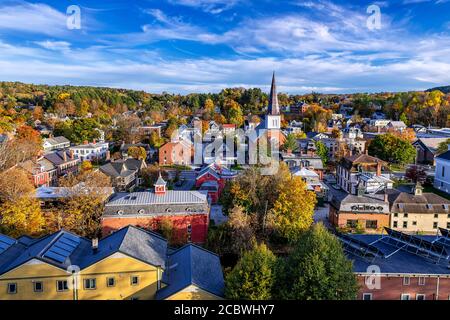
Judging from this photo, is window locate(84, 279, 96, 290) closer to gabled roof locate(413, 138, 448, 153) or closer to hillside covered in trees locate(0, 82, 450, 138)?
hillside covered in trees locate(0, 82, 450, 138)

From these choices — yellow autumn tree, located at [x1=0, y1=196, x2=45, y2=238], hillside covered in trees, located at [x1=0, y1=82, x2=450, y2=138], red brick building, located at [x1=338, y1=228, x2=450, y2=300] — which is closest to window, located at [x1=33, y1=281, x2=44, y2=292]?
yellow autumn tree, located at [x1=0, y1=196, x2=45, y2=238]

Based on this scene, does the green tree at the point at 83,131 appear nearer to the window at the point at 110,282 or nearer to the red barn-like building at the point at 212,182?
the red barn-like building at the point at 212,182

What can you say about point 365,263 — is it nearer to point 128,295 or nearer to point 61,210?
point 128,295

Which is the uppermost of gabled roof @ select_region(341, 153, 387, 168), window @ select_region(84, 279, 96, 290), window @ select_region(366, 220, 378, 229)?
gabled roof @ select_region(341, 153, 387, 168)

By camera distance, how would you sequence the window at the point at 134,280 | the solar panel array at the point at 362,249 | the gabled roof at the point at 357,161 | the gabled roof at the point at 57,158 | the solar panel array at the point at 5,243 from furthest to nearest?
the gabled roof at the point at 57,158 → the gabled roof at the point at 357,161 → the solar panel array at the point at 362,249 → the solar panel array at the point at 5,243 → the window at the point at 134,280

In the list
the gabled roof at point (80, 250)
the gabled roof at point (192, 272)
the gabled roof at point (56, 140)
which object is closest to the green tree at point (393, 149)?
the gabled roof at point (192, 272)

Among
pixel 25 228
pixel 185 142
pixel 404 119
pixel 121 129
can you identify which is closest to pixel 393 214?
pixel 25 228

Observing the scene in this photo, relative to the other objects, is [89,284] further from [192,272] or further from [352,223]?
[352,223]
